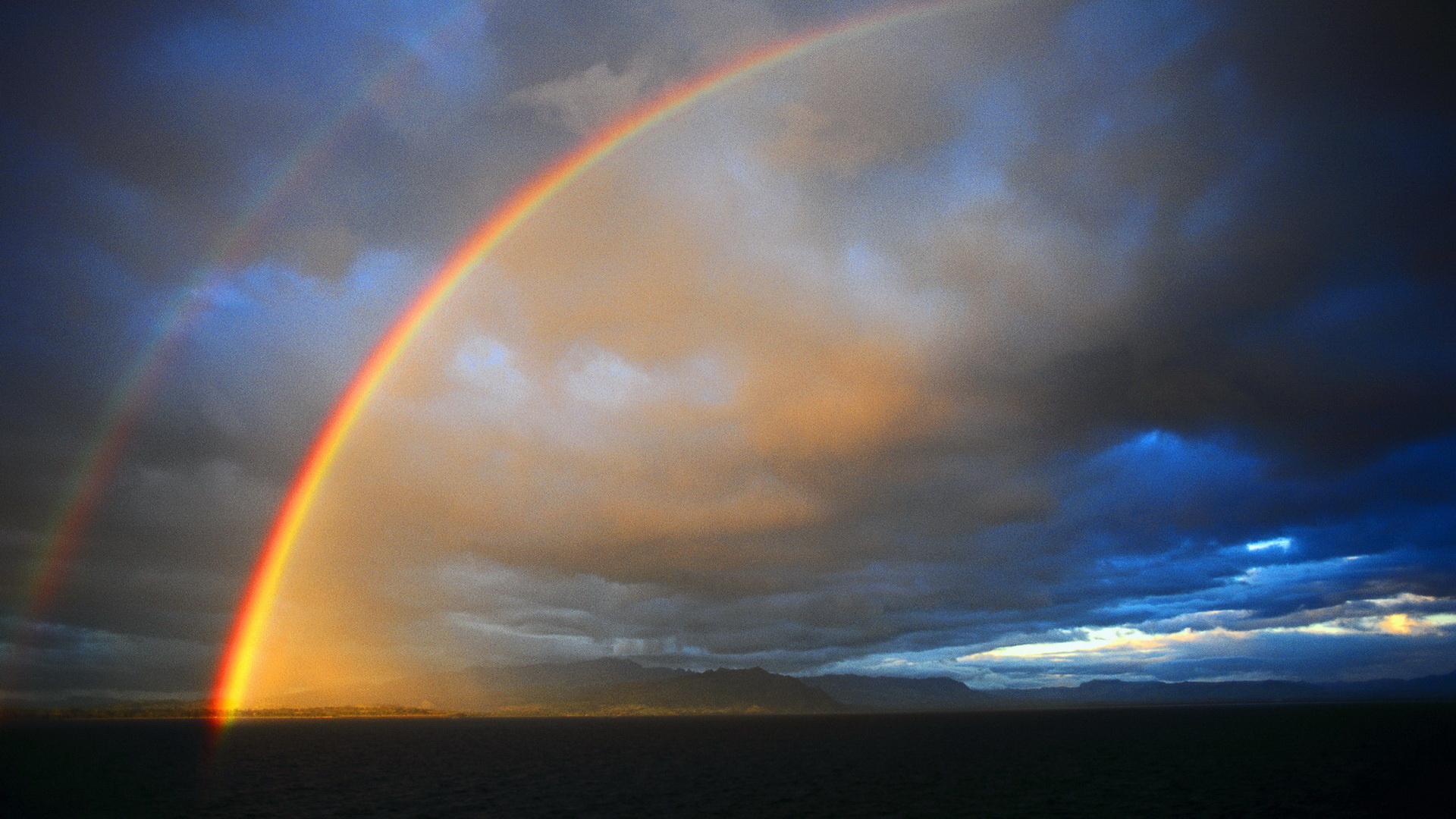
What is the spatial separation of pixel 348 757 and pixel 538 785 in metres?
84.4

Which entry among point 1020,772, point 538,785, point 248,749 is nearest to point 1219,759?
point 1020,772

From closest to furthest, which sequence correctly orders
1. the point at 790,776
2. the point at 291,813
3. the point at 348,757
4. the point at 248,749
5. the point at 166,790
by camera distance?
the point at 291,813
the point at 166,790
the point at 790,776
the point at 348,757
the point at 248,749

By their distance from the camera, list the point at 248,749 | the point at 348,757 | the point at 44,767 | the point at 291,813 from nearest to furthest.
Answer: the point at 291,813
the point at 44,767
the point at 348,757
the point at 248,749

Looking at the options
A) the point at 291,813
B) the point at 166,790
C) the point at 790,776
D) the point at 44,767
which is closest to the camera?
the point at 291,813

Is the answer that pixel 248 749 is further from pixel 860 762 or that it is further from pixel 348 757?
pixel 860 762

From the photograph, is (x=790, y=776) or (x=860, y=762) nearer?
(x=790, y=776)

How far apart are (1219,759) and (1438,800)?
2699 inches

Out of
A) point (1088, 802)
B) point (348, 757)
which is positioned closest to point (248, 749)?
point (348, 757)

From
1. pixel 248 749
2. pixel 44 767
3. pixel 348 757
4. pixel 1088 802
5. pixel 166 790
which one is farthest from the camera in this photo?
pixel 248 749

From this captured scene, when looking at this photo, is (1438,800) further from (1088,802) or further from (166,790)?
(166,790)

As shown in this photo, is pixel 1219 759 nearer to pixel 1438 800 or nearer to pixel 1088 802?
pixel 1438 800

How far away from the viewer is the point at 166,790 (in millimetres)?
100125

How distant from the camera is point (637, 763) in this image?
479ft

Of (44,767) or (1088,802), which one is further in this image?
(44,767)
